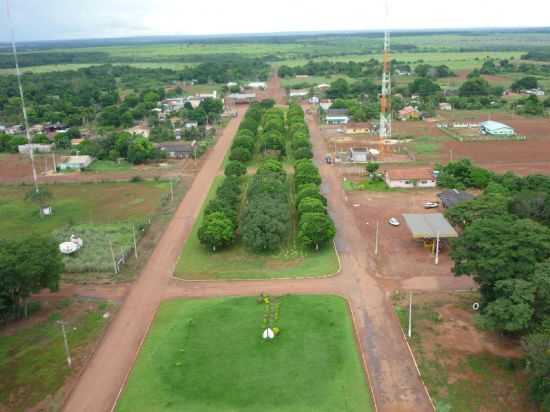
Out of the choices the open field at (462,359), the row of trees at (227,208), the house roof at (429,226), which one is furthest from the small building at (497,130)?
the open field at (462,359)

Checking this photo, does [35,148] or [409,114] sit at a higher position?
[409,114]

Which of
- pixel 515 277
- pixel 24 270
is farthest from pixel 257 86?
pixel 515 277

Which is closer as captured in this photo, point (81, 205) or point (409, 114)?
point (81, 205)

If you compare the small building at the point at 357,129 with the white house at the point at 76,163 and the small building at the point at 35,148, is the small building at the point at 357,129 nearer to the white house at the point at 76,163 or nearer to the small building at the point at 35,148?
the white house at the point at 76,163

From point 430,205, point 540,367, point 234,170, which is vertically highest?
point 234,170

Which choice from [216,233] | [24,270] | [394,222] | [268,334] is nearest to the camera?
[268,334]

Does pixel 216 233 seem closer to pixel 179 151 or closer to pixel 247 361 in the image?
pixel 247 361

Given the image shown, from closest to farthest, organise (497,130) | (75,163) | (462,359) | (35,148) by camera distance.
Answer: (462,359) < (75,163) < (35,148) < (497,130)
